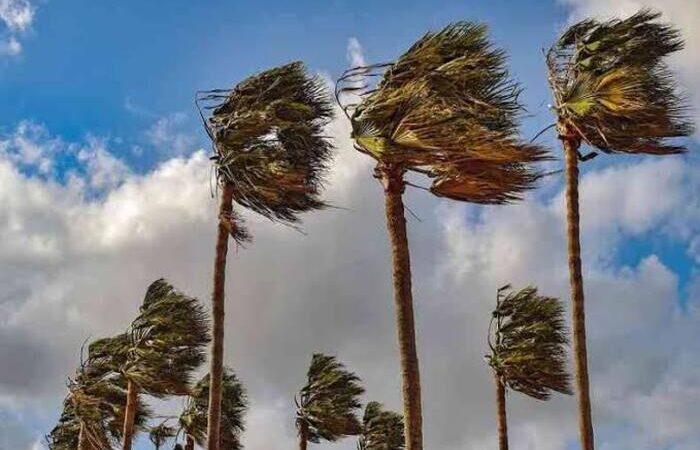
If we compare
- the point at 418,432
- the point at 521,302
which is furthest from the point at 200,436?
the point at 418,432

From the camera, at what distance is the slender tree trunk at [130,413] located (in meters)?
33.2

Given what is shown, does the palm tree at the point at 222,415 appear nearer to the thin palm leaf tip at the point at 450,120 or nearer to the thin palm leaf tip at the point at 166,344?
the thin palm leaf tip at the point at 166,344

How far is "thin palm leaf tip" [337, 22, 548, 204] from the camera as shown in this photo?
15.4m

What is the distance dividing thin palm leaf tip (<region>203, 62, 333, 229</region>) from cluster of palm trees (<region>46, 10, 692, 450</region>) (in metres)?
0.03

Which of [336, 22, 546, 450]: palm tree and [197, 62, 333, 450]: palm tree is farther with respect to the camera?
[197, 62, 333, 450]: palm tree

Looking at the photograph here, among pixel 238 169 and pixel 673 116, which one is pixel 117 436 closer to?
pixel 238 169

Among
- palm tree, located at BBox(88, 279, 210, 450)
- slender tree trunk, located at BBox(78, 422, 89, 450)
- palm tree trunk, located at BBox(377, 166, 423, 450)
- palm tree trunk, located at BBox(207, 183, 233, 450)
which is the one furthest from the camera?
slender tree trunk, located at BBox(78, 422, 89, 450)

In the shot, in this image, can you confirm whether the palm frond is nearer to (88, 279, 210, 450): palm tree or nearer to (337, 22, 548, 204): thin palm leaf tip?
(88, 279, 210, 450): palm tree

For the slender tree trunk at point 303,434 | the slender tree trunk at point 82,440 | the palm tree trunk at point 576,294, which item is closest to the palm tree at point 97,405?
the slender tree trunk at point 82,440

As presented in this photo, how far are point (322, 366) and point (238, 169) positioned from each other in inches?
957

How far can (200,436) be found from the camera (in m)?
41.0

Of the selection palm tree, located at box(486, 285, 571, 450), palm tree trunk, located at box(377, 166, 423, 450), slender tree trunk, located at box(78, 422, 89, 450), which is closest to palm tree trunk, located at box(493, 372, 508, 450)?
palm tree, located at box(486, 285, 571, 450)

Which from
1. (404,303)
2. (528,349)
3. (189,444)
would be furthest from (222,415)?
(404,303)

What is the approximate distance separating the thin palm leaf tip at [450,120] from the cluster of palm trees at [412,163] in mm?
25
